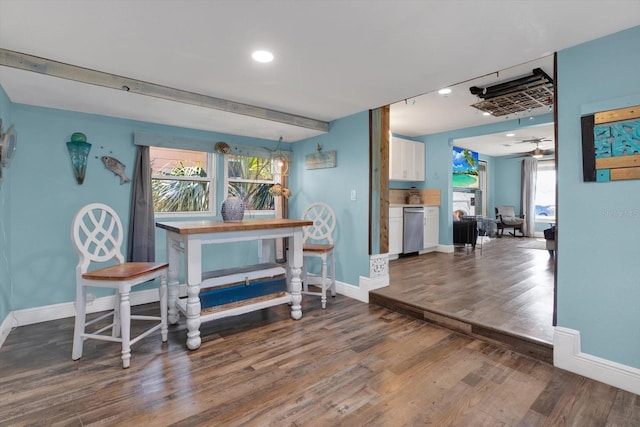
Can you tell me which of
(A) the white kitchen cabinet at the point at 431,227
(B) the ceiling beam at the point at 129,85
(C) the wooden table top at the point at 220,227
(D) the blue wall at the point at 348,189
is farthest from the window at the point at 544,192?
(C) the wooden table top at the point at 220,227

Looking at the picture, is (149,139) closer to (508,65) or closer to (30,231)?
(30,231)

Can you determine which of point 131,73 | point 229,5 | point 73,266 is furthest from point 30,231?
point 229,5

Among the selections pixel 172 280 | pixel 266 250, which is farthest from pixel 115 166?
pixel 266 250

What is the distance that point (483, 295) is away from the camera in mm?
3293

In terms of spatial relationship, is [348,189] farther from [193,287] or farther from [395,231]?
[193,287]

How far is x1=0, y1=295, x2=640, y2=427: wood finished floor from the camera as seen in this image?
1.62 m

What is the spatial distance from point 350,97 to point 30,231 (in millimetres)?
3360

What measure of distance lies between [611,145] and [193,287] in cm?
302

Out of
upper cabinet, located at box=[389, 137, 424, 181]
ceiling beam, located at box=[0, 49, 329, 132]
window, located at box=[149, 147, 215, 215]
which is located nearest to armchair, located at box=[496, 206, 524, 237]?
upper cabinet, located at box=[389, 137, 424, 181]

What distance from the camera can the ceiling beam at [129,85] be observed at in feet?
7.00

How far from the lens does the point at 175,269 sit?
2820 millimetres

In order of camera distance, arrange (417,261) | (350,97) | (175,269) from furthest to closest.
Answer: (417,261)
(350,97)
(175,269)

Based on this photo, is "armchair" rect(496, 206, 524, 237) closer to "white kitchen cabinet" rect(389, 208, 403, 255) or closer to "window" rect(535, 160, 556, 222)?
"window" rect(535, 160, 556, 222)

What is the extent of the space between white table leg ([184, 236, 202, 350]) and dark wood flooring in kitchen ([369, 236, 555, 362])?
1886 mm
